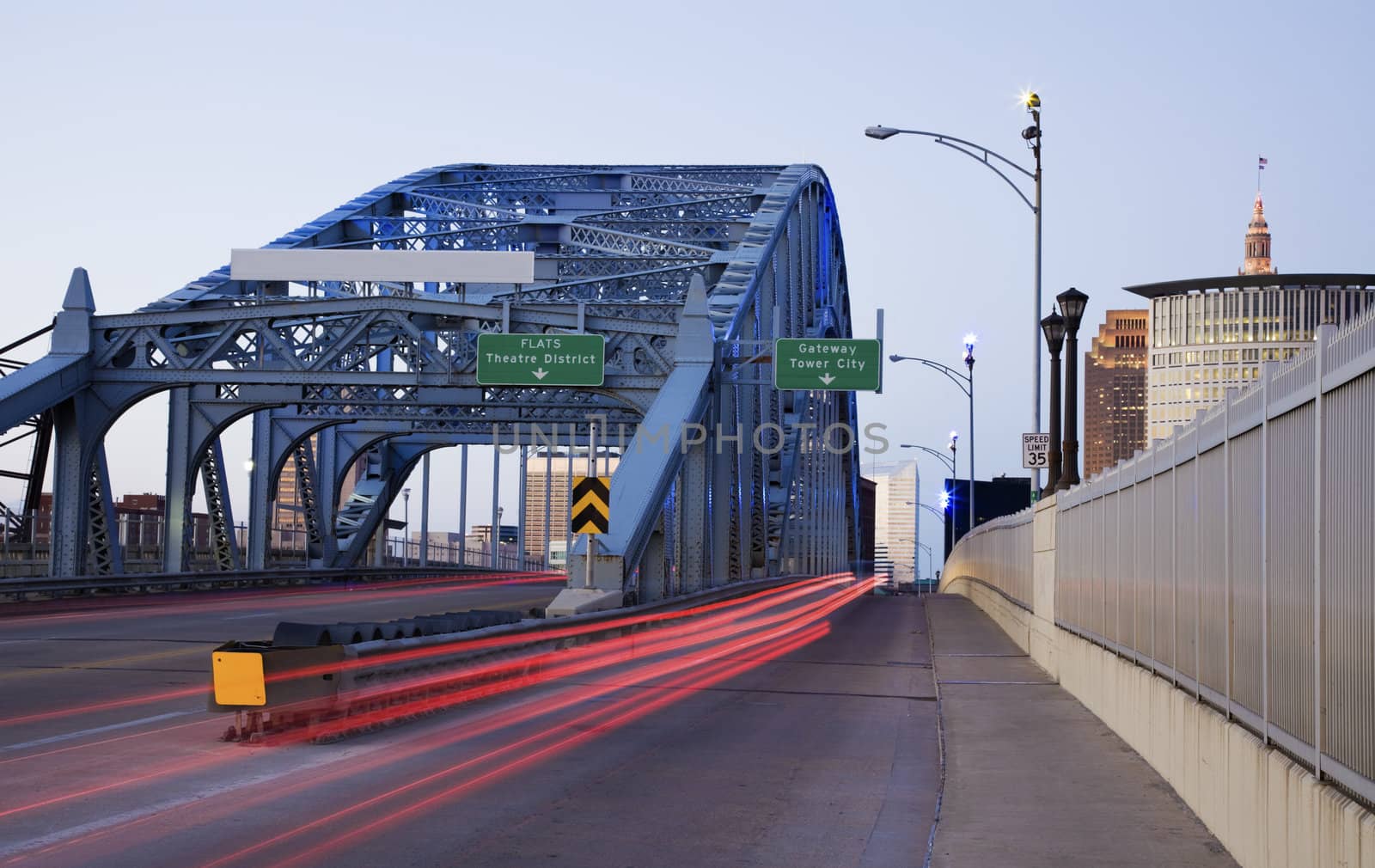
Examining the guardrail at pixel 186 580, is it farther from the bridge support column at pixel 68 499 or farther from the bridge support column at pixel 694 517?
the bridge support column at pixel 694 517

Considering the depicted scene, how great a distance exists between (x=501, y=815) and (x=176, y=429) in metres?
37.6

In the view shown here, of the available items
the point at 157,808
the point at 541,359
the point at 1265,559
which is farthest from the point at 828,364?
the point at 1265,559

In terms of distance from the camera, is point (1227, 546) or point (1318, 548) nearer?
point (1318, 548)

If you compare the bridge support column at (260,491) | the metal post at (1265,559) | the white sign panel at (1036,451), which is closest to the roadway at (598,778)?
the metal post at (1265,559)

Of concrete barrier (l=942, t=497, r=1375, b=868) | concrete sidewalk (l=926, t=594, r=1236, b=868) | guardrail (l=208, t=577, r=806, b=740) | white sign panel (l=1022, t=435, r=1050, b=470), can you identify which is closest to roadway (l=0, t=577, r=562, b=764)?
guardrail (l=208, t=577, r=806, b=740)

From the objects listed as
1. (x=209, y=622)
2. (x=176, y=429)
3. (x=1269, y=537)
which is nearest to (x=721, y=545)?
(x=209, y=622)

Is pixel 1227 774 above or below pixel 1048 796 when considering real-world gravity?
above

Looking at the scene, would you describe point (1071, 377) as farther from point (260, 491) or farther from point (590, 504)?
point (260, 491)

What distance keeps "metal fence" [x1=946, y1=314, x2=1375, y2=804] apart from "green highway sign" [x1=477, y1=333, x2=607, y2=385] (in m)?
26.5

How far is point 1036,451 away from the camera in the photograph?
94.6 feet

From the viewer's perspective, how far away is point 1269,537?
27.1 feet

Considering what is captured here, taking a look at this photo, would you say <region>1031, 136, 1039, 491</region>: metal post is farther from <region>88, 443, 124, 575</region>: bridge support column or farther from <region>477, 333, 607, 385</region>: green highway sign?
<region>88, 443, 124, 575</region>: bridge support column

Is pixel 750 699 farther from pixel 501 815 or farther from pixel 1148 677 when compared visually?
pixel 501 815

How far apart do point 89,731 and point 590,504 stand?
38.8 feet
